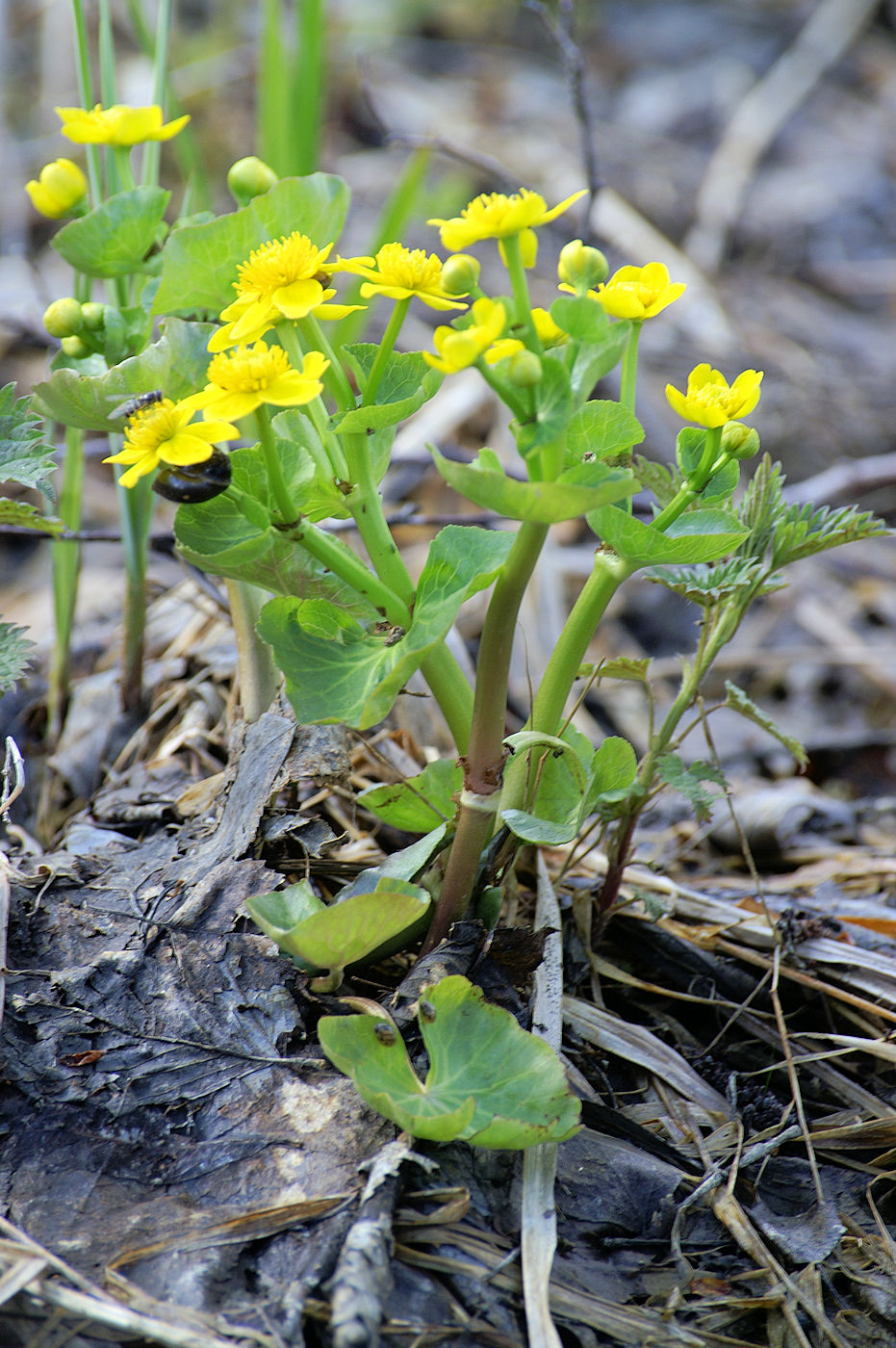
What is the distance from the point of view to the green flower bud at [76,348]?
1.14 meters

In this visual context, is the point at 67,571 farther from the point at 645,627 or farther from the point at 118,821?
the point at 645,627

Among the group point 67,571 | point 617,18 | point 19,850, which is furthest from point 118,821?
point 617,18

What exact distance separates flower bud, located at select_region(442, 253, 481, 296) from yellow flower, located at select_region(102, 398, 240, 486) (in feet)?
0.80

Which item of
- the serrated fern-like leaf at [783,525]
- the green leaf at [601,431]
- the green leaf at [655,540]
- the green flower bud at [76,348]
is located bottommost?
the serrated fern-like leaf at [783,525]

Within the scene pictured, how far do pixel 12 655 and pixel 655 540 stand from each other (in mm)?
755

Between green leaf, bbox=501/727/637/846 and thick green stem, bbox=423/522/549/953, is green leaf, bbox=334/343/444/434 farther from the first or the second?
green leaf, bbox=501/727/637/846

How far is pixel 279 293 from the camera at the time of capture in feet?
2.94

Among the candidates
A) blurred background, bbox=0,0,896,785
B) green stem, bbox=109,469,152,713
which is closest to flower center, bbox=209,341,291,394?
green stem, bbox=109,469,152,713

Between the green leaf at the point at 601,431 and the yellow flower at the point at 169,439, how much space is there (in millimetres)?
348

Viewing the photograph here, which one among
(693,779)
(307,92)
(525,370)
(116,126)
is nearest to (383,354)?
(525,370)

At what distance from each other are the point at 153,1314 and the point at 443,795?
593 mm

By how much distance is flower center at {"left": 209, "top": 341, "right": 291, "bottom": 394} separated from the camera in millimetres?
821

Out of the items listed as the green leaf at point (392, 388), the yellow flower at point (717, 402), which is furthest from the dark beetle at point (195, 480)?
the yellow flower at point (717, 402)

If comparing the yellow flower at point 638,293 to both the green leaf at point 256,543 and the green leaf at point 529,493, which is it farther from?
the green leaf at point 256,543
